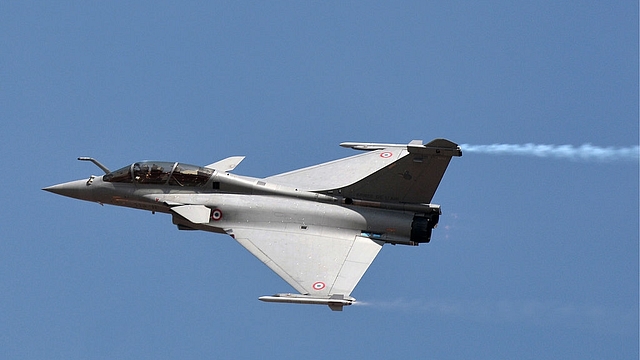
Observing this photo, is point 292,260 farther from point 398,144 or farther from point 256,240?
point 398,144

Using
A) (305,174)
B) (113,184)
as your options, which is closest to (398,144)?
(305,174)

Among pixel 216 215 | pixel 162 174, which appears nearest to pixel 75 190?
pixel 162 174

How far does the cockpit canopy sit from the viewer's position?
4134 cm

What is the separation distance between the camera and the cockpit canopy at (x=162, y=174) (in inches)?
1628

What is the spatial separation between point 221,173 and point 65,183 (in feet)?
16.2

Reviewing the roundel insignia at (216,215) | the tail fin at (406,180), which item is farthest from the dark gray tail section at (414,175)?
the roundel insignia at (216,215)

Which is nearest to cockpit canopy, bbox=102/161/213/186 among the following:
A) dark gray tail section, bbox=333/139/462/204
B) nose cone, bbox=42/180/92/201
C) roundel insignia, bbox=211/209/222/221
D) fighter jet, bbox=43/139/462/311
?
fighter jet, bbox=43/139/462/311

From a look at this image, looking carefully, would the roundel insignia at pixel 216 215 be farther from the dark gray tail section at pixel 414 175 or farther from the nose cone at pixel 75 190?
the dark gray tail section at pixel 414 175

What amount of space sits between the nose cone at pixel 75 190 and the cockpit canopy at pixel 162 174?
0.74 metres

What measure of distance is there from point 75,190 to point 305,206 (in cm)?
719

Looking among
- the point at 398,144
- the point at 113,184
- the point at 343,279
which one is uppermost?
the point at 398,144

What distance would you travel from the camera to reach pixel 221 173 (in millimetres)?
41281

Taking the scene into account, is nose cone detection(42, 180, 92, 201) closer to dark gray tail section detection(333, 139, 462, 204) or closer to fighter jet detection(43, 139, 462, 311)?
fighter jet detection(43, 139, 462, 311)

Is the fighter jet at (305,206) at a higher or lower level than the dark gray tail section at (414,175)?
lower
